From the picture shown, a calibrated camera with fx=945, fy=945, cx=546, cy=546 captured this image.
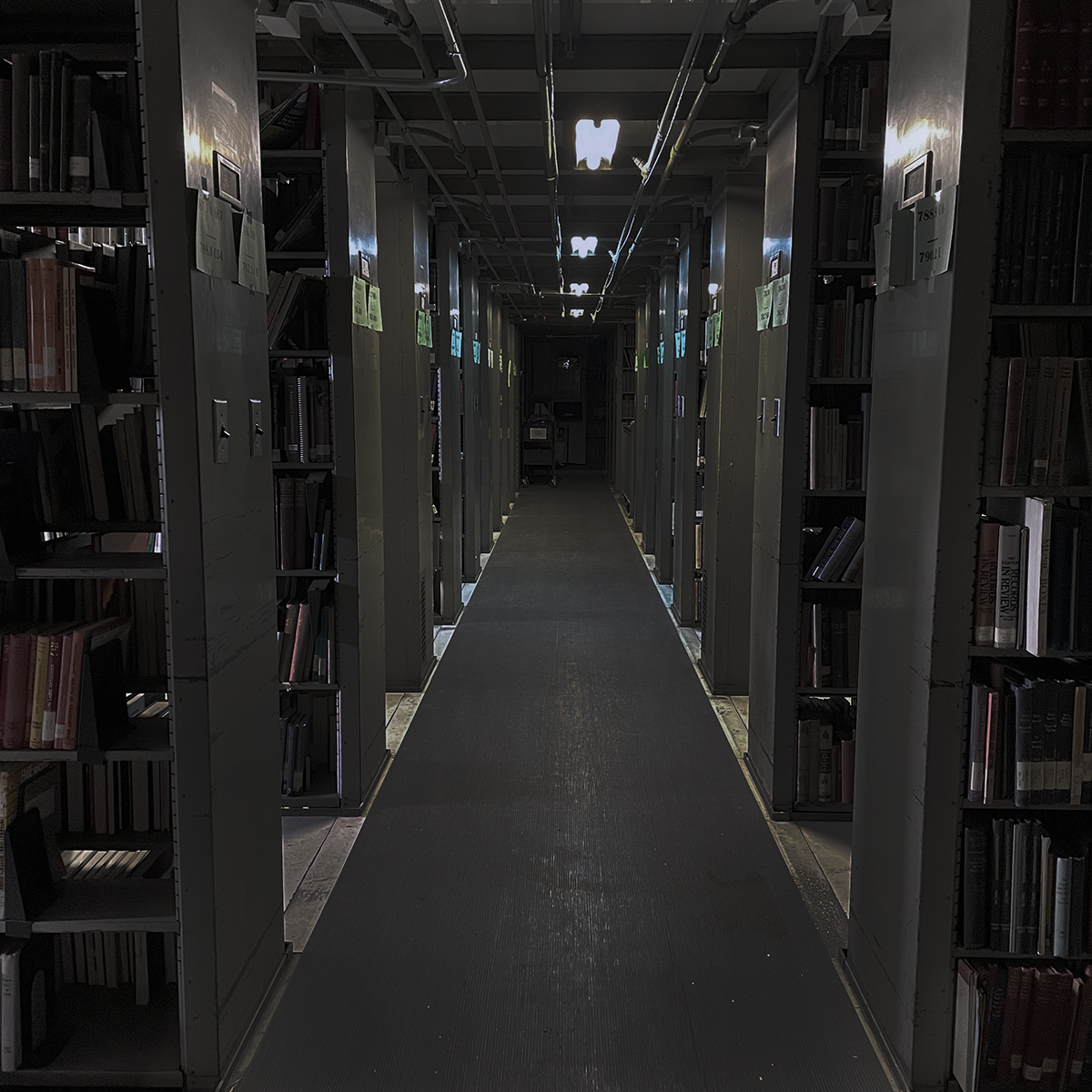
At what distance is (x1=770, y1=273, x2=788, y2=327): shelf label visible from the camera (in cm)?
362

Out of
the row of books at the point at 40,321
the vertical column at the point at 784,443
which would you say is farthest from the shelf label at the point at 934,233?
the row of books at the point at 40,321

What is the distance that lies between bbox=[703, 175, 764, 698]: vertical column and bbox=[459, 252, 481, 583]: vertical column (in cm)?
289

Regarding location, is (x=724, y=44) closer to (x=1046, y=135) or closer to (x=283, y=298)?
(x=1046, y=135)

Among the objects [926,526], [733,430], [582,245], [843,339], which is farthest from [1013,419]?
[582,245]

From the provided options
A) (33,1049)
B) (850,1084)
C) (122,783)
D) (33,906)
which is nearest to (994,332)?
(850,1084)

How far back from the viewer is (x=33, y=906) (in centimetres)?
216

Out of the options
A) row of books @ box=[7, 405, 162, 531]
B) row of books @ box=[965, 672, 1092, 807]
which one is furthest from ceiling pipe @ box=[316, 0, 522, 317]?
row of books @ box=[965, 672, 1092, 807]

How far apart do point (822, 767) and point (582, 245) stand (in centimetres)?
478

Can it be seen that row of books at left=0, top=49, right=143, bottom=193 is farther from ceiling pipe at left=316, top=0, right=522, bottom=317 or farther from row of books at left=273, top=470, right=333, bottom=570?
row of books at left=273, top=470, right=333, bottom=570

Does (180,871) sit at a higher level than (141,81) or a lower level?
lower

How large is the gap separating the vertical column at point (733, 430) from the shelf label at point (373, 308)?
1.95 m

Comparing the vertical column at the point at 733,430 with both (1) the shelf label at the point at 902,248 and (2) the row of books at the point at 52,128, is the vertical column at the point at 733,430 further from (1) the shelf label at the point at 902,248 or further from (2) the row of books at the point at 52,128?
(2) the row of books at the point at 52,128

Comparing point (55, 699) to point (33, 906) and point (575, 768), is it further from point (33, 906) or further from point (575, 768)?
point (575, 768)

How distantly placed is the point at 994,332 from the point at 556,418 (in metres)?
19.6
